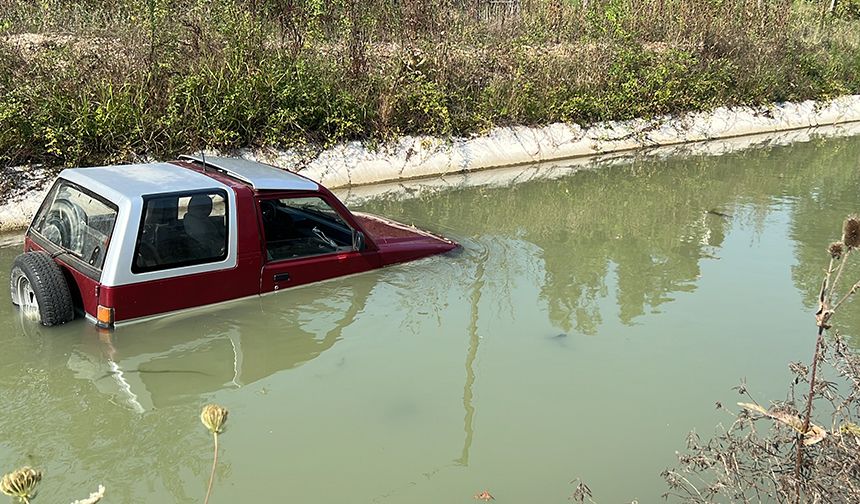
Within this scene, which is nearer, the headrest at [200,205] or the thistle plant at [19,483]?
the thistle plant at [19,483]

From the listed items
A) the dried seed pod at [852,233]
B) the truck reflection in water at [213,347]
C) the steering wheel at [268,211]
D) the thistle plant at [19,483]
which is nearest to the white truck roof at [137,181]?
the steering wheel at [268,211]

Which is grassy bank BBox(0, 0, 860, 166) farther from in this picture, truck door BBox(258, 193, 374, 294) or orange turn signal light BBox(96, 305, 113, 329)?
orange turn signal light BBox(96, 305, 113, 329)

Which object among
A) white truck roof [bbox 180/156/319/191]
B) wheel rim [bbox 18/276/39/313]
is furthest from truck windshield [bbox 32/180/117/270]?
white truck roof [bbox 180/156/319/191]

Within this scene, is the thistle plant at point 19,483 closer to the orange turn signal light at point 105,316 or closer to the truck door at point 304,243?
the orange turn signal light at point 105,316

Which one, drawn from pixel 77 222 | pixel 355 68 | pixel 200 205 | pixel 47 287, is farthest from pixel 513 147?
pixel 47 287

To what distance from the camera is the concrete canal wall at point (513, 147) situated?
12.9 metres

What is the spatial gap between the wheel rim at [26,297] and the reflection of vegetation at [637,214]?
15.3 feet

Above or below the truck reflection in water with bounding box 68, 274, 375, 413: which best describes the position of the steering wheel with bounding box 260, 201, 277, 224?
above

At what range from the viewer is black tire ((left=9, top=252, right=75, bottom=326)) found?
6.52 meters

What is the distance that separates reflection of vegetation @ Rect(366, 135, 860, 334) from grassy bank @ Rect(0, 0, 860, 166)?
6.95 feet

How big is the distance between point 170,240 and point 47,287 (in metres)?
1.01

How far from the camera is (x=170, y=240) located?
6730 millimetres

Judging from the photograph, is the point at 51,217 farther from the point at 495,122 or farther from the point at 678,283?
the point at 495,122

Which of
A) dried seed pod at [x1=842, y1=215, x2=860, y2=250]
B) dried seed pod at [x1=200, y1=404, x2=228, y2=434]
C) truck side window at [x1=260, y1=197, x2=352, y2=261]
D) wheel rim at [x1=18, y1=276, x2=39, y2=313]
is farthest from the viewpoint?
truck side window at [x1=260, y1=197, x2=352, y2=261]
